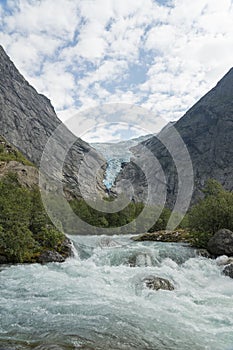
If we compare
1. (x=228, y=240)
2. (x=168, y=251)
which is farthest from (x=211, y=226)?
(x=168, y=251)

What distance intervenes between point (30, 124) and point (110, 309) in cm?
15622

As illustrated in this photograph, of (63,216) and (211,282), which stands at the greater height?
(63,216)

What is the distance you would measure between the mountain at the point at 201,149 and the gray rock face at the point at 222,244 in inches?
4239

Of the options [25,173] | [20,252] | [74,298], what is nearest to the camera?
[74,298]

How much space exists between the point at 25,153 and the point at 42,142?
19.5 meters

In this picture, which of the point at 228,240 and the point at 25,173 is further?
the point at 25,173

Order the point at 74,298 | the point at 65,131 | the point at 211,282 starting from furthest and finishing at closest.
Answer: the point at 65,131 → the point at 211,282 → the point at 74,298

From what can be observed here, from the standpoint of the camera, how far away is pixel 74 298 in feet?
55.9

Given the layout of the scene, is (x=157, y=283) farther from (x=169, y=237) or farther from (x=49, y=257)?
(x=169, y=237)

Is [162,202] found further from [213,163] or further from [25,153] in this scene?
[25,153]

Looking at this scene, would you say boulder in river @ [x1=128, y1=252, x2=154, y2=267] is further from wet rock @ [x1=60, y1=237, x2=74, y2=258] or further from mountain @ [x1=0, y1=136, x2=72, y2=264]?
wet rock @ [x1=60, y1=237, x2=74, y2=258]

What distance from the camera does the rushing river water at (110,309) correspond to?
1149 cm

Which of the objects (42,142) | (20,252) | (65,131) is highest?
(65,131)

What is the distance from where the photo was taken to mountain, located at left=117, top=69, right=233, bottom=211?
15225 centimetres
